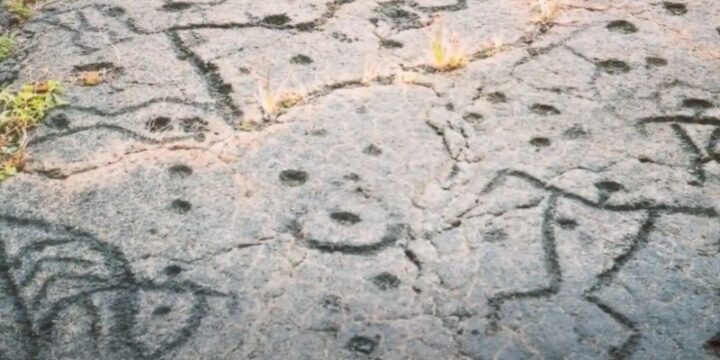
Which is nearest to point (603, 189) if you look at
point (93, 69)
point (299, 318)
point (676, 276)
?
point (676, 276)

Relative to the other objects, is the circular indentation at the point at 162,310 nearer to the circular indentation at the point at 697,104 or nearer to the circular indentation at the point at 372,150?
the circular indentation at the point at 372,150

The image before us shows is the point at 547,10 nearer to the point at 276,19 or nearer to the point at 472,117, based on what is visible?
the point at 472,117

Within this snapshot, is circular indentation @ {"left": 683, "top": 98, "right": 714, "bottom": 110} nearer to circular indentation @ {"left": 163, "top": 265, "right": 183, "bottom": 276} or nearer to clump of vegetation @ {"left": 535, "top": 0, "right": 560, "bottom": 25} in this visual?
clump of vegetation @ {"left": 535, "top": 0, "right": 560, "bottom": 25}

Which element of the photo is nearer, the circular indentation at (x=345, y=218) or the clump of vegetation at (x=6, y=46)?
the circular indentation at (x=345, y=218)

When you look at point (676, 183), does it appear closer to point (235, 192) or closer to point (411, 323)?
point (411, 323)

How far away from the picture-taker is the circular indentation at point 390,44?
2598 millimetres

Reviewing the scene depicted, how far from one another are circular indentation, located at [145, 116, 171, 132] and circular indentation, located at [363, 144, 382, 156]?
0.61 m

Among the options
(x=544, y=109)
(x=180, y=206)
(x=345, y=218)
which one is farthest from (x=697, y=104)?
(x=180, y=206)

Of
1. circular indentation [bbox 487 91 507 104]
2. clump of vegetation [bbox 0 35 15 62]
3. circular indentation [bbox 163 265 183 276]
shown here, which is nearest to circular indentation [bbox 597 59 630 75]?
circular indentation [bbox 487 91 507 104]

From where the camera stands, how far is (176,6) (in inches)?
113

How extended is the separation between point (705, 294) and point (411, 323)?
69 centimetres

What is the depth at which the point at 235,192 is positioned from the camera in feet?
6.80

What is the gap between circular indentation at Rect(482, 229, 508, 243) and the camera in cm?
191

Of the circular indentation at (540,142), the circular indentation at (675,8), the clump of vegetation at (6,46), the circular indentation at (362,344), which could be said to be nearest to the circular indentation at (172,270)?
the circular indentation at (362,344)
